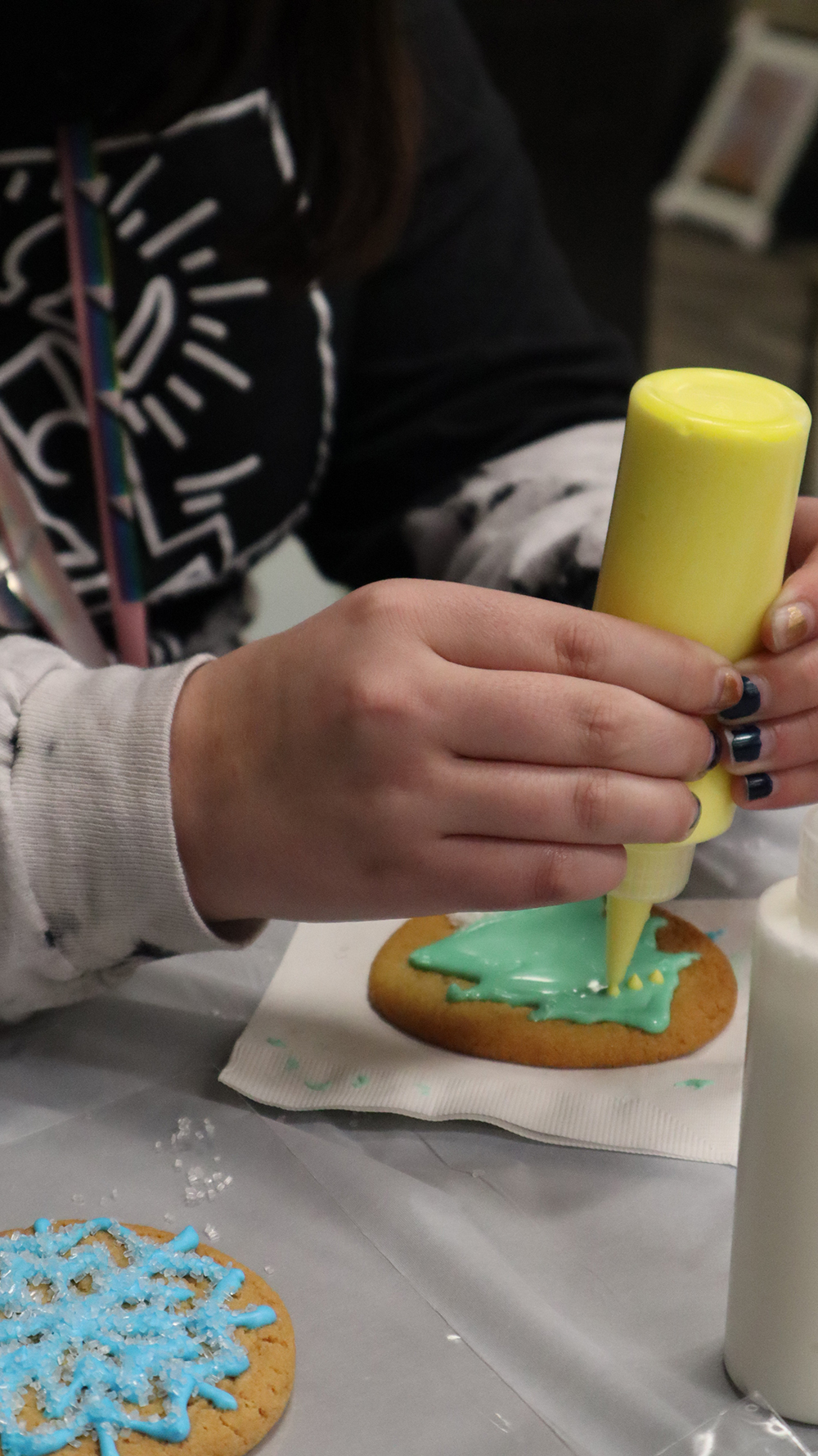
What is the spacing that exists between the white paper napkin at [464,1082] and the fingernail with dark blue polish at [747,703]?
0.15m

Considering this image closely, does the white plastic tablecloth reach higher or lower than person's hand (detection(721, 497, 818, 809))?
lower

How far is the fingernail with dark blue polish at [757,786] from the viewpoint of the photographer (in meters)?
0.51

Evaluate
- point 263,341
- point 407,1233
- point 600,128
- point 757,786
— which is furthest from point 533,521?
point 600,128

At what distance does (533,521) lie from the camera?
0.79m

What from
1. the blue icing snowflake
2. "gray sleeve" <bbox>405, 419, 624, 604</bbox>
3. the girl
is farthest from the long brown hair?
the blue icing snowflake

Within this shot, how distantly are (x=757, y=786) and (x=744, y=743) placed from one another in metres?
0.02

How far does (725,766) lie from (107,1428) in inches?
11.9

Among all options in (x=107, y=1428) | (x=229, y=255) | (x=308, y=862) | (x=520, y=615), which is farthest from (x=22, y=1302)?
(x=229, y=255)

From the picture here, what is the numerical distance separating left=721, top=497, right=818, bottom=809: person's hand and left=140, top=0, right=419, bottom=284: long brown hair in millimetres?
420

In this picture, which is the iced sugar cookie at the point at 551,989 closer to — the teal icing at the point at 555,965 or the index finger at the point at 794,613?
the teal icing at the point at 555,965

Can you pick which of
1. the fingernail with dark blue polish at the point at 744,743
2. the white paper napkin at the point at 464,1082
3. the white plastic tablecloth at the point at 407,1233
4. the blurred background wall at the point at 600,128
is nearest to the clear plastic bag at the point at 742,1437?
the white plastic tablecloth at the point at 407,1233

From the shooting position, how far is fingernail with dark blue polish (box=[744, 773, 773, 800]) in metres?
0.51

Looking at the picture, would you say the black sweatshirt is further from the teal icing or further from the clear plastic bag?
the clear plastic bag

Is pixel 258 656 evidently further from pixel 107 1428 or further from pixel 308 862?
pixel 107 1428
